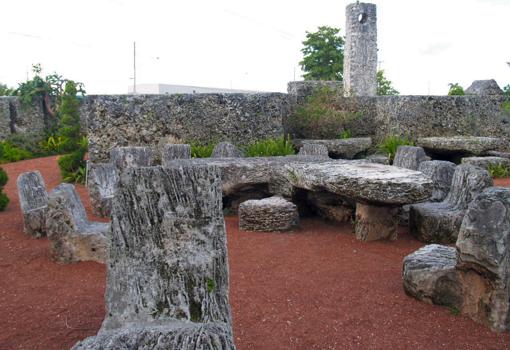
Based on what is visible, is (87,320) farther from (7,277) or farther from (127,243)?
(7,277)

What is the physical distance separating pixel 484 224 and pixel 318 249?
7.09 ft

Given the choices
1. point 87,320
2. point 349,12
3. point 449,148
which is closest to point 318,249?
point 87,320

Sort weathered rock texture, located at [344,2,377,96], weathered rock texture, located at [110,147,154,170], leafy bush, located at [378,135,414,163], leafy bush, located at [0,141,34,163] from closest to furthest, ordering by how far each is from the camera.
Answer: weathered rock texture, located at [110,147,154,170]
leafy bush, located at [378,135,414,163]
leafy bush, located at [0,141,34,163]
weathered rock texture, located at [344,2,377,96]

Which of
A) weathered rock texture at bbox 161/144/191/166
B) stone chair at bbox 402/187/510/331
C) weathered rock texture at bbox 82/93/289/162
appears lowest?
stone chair at bbox 402/187/510/331

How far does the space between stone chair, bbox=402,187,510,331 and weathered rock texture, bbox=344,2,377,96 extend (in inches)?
714

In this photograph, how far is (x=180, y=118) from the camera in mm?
9781

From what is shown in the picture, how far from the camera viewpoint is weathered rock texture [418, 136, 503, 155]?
10.0 meters

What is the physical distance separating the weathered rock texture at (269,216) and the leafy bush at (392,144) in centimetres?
491

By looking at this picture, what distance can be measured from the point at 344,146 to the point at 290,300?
6.73 metres

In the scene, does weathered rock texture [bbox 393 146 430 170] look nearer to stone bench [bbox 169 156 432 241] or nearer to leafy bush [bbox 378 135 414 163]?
stone bench [bbox 169 156 432 241]

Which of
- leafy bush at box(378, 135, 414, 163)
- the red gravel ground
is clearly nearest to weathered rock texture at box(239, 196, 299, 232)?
the red gravel ground

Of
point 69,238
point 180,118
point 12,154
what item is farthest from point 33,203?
point 12,154

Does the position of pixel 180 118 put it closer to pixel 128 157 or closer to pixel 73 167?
pixel 128 157

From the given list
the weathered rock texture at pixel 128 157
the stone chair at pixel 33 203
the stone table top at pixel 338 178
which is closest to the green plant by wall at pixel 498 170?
the stone table top at pixel 338 178
